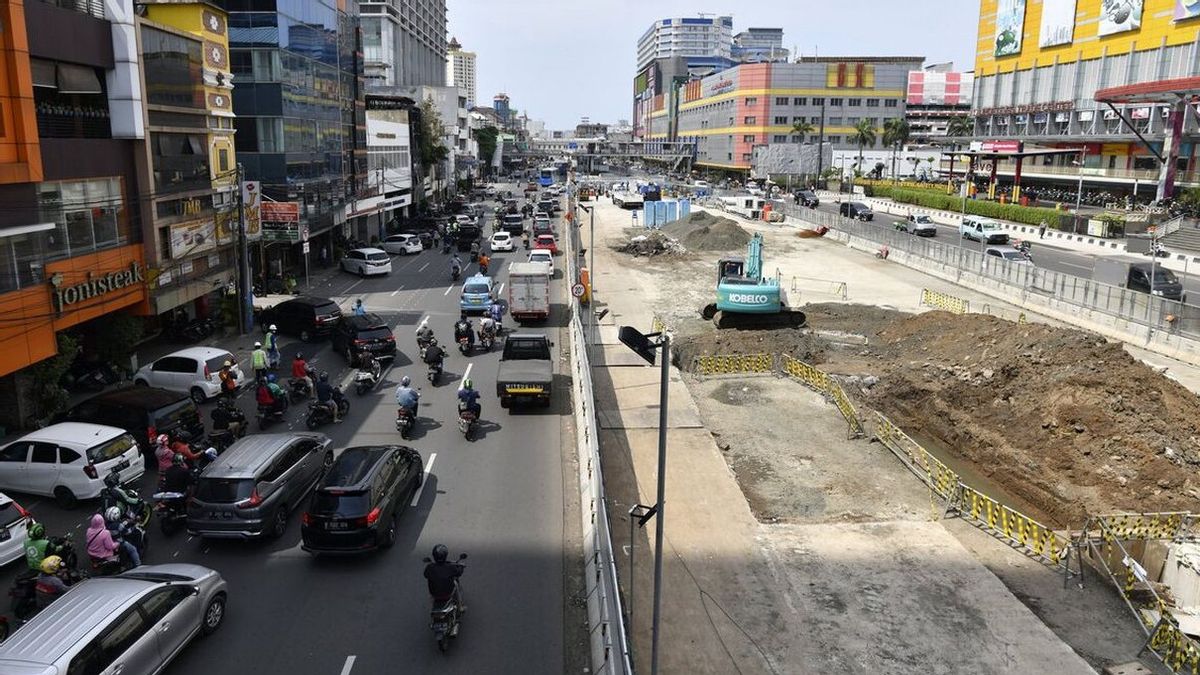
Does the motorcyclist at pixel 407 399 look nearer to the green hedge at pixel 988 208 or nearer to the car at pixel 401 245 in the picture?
the car at pixel 401 245

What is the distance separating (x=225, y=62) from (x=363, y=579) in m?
29.1

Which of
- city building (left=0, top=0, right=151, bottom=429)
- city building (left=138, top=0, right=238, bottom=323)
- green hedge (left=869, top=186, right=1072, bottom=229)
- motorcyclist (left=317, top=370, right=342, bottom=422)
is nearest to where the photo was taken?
city building (left=0, top=0, right=151, bottom=429)

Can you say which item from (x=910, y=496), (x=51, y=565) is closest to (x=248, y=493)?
(x=51, y=565)

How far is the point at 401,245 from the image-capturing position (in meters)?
60.0

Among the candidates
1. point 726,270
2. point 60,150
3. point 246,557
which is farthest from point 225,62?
point 246,557

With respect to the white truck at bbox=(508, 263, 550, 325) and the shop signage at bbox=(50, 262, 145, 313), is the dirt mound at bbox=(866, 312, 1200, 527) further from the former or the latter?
the shop signage at bbox=(50, 262, 145, 313)

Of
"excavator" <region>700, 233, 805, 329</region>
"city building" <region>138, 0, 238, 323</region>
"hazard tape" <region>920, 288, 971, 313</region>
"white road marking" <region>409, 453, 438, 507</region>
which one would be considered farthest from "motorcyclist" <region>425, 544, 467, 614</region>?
"hazard tape" <region>920, 288, 971, 313</region>

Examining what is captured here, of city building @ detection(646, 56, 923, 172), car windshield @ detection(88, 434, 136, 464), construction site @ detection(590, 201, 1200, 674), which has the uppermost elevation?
city building @ detection(646, 56, 923, 172)

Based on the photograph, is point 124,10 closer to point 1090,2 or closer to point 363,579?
point 363,579

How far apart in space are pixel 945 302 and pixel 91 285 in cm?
3675

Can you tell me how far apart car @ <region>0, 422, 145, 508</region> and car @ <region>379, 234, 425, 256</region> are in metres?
42.9

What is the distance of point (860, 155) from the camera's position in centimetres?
12725

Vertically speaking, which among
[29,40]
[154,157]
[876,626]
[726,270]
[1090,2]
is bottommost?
[876,626]

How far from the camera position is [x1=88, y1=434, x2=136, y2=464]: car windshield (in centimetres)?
1712
